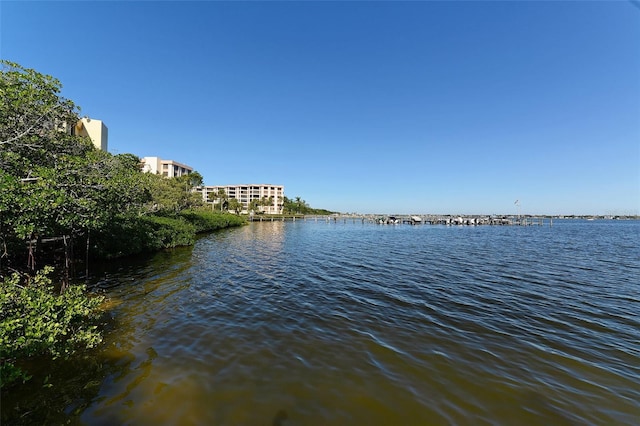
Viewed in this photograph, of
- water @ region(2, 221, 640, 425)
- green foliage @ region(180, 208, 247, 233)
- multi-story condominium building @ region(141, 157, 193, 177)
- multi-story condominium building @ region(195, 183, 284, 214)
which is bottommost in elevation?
water @ region(2, 221, 640, 425)

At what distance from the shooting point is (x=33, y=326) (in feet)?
16.8

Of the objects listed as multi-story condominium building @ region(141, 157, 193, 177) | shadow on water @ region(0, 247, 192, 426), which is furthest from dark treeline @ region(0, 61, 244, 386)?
multi-story condominium building @ region(141, 157, 193, 177)

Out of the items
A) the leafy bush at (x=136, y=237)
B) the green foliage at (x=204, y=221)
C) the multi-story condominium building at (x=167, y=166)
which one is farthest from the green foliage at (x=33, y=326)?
the multi-story condominium building at (x=167, y=166)

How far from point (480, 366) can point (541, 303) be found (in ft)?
23.3

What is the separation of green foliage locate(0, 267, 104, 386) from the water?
589mm

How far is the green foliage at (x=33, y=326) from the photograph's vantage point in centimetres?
465

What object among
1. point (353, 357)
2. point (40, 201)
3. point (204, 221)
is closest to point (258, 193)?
point (204, 221)

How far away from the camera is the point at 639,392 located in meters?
5.88

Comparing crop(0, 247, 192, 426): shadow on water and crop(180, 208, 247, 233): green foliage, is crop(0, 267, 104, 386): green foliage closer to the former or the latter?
crop(0, 247, 192, 426): shadow on water

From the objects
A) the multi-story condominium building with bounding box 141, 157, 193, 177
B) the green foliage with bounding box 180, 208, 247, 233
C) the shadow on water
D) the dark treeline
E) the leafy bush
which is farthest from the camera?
the multi-story condominium building with bounding box 141, 157, 193, 177

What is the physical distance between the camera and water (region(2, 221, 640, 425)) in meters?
5.08

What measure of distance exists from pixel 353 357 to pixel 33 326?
6794 mm

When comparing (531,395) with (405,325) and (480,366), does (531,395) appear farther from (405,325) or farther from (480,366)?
(405,325)

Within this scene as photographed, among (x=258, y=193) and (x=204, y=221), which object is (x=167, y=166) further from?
(x=204, y=221)
